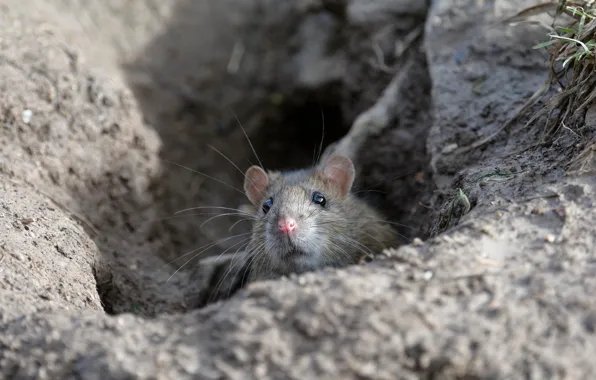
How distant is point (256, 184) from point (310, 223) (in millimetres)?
862

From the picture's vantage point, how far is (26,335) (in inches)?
115

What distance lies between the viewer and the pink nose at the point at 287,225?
→ 4.34m

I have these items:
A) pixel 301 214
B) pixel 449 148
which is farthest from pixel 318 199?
pixel 449 148

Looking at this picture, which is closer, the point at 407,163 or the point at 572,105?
the point at 572,105

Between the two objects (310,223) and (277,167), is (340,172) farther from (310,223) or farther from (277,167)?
(277,167)

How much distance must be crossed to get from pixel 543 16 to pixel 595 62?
4.95 feet

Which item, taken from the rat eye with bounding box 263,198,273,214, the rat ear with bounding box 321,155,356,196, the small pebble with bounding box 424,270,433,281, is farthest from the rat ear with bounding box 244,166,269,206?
the small pebble with bounding box 424,270,433,281

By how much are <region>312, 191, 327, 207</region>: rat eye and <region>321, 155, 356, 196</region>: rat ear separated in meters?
0.24

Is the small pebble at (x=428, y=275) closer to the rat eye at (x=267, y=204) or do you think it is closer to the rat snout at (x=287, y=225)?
the rat snout at (x=287, y=225)

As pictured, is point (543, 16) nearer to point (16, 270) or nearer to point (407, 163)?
point (407, 163)

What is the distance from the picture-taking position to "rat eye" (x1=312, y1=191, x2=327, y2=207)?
189 inches

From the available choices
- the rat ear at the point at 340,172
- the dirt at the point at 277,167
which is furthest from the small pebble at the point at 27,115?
the rat ear at the point at 340,172

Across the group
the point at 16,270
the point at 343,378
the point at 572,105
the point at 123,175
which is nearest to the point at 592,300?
the point at 343,378

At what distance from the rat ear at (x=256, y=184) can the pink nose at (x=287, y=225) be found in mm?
822
